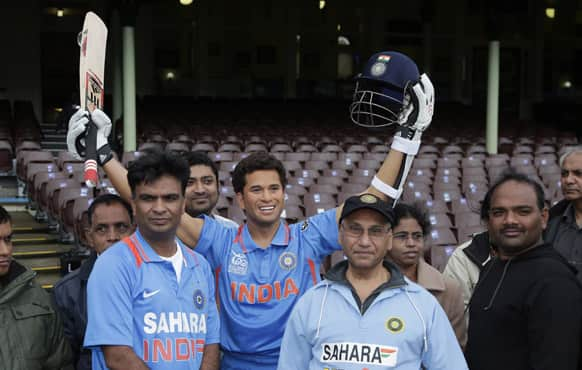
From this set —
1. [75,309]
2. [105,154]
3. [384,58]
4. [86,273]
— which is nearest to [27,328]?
[75,309]

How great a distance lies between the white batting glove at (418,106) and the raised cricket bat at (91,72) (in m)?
1.31

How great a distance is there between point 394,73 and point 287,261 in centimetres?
88

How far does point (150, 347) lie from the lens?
2369mm

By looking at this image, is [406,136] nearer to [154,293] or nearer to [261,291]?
[261,291]

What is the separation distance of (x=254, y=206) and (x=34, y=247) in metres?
5.28

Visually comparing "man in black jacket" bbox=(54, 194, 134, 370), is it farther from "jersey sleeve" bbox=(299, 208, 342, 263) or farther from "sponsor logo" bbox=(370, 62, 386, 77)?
"sponsor logo" bbox=(370, 62, 386, 77)

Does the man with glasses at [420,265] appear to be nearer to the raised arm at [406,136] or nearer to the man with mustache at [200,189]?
Answer: the raised arm at [406,136]

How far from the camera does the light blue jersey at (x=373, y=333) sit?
7.16ft

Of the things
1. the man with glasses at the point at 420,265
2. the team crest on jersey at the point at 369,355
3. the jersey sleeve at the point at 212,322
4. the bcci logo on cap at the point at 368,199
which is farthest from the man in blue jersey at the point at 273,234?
the team crest on jersey at the point at 369,355

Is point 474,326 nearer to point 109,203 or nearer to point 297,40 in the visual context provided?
point 109,203

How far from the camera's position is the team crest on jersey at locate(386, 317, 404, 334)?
220cm

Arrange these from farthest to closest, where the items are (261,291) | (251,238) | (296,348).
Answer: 1. (251,238)
2. (261,291)
3. (296,348)

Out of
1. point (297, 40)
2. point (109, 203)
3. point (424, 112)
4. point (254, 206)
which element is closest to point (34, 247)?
point (109, 203)

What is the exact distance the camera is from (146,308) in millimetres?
2387
